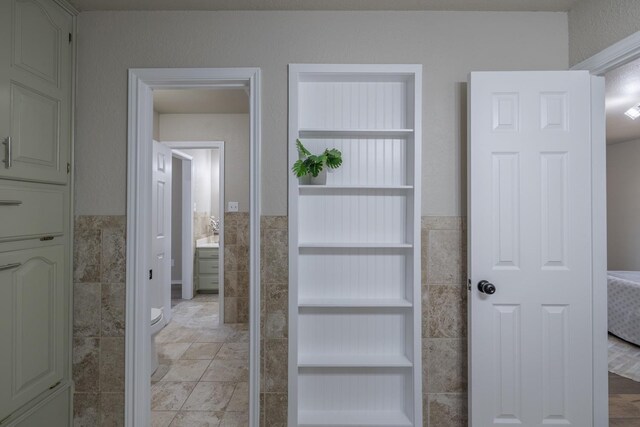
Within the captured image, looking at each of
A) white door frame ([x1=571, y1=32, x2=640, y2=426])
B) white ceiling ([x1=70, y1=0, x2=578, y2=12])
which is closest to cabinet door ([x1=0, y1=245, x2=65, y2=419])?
white ceiling ([x1=70, y1=0, x2=578, y2=12])

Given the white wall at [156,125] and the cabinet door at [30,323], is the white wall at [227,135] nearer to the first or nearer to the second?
the white wall at [156,125]

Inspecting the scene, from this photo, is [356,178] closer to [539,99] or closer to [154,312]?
[539,99]

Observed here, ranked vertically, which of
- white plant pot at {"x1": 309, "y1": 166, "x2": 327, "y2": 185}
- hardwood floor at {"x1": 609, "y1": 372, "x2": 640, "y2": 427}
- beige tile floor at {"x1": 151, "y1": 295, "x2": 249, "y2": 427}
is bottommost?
hardwood floor at {"x1": 609, "y1": 372, "x2": 640, "y2": 427}

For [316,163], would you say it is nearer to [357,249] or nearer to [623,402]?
[357,249]

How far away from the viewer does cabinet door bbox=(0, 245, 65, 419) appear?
1511 millimetres

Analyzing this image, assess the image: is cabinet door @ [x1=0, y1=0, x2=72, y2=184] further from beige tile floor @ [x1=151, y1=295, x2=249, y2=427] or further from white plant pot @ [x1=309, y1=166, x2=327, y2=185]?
beige tile floor @ [x1=151, y1=295, x2=249, y2=427]

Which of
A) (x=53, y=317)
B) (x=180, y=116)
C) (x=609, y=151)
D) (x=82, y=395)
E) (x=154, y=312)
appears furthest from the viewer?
(x=609, y=151)

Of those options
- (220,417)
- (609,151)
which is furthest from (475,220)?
(609,151)

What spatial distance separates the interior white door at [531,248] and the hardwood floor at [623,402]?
33.1 inches

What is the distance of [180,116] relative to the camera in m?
4.11

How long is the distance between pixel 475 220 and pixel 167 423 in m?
2.26

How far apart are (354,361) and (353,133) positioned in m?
1.29

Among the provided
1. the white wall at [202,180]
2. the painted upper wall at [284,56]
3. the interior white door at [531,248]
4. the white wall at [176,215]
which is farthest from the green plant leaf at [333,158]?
the white wall at [176,215]

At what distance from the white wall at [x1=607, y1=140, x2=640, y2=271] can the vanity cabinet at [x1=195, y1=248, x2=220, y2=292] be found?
21.8 feet
